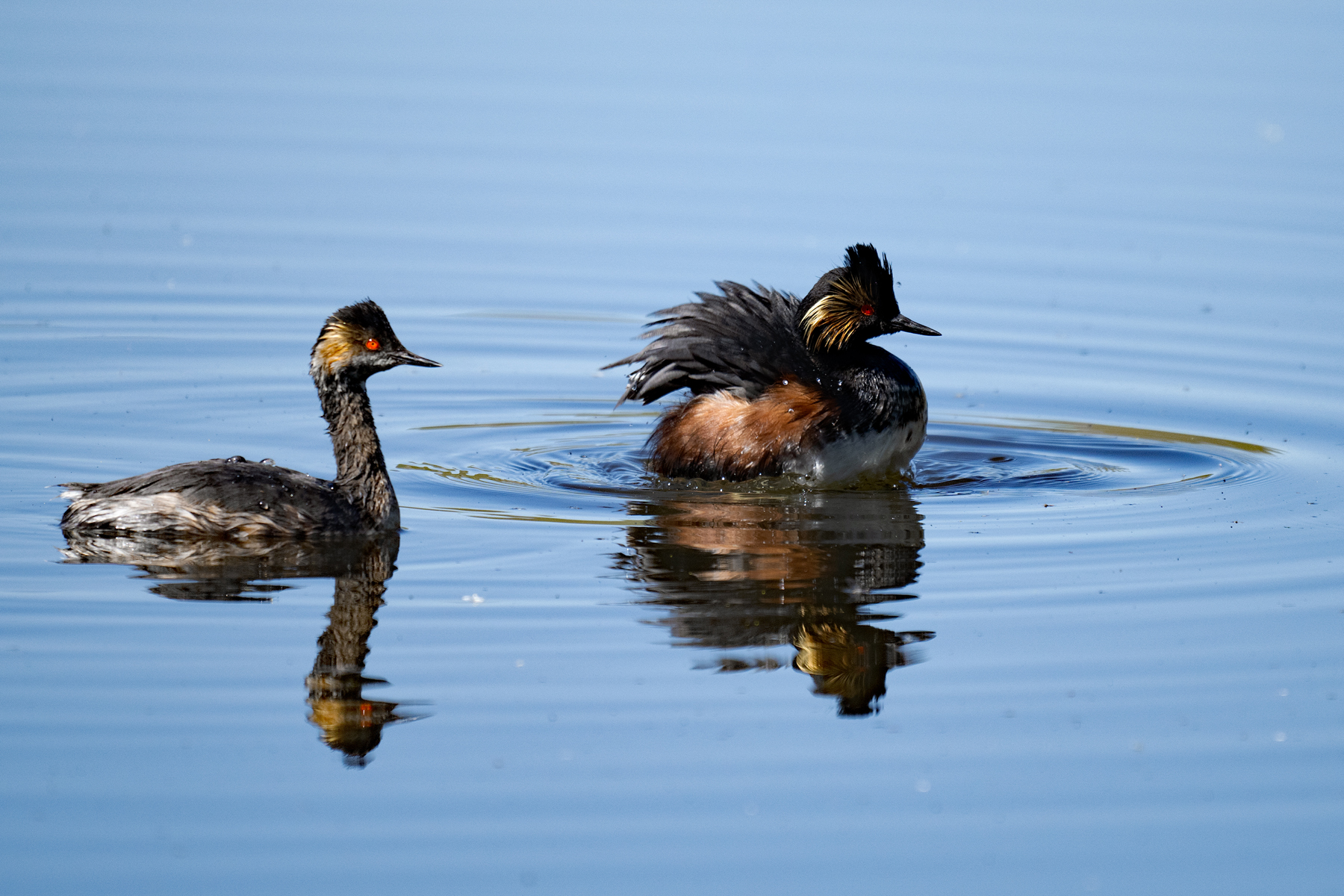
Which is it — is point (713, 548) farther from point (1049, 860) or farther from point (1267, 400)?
point (1267, 400)

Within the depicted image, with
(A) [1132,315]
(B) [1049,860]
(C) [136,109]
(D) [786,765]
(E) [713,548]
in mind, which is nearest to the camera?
(B) [1049,860]

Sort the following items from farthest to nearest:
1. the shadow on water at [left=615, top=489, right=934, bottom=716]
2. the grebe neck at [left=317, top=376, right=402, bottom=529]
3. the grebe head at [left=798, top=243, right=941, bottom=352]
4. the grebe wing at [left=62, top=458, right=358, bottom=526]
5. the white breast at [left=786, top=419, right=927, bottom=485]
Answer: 1. the grebe head at [left=798, top=243, right=941, bottom=352]
2. the white breast at [left=786, top=419, right=927, bottom=485]
3. the grebe neck at [left=317, top=376, right=402, bottom=529]
4. the grebe wing at [left=62, top=458, right=358, bottom=526]
5. the shadow on water at [left=615, top=489, right=934, bottom=716]

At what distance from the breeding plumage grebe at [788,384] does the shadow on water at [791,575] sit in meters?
0.31

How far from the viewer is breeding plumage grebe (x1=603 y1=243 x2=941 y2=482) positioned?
11.1m

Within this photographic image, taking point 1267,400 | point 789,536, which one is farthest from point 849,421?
point 1267,400

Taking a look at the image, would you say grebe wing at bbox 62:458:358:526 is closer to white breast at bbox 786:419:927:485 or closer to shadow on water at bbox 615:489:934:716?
shadow on water at bbox 615:489:934:716

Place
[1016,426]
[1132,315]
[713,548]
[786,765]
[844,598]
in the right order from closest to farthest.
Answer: [786,765] < [844,598] < [713,548] < [1016,426] < [1132,315]

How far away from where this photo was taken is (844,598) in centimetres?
864

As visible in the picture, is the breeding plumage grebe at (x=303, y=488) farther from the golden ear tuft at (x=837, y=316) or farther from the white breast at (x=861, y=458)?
the golden ear tuft at (x=837, y=316)

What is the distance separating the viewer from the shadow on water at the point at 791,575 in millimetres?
7810

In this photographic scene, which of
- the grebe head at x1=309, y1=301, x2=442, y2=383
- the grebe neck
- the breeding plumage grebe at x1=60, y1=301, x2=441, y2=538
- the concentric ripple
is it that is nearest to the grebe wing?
the breeding plumage grebe at x1=60, y1=301, x2=441, y2=538

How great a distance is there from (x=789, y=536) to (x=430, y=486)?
7.30 ft

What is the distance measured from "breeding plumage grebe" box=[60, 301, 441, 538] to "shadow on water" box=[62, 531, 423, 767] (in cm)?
8

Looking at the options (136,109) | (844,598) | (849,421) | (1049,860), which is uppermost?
(136,109)
